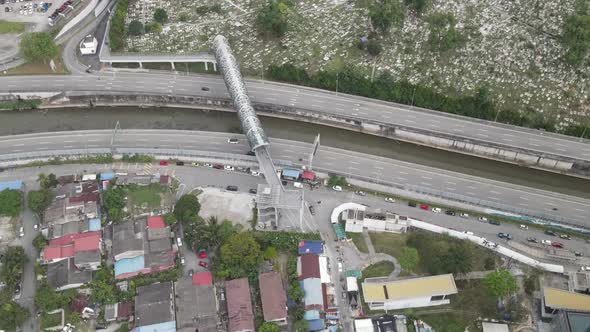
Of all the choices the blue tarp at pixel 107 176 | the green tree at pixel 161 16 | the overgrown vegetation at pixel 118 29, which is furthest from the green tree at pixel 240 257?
the green tree at pixel 161 16

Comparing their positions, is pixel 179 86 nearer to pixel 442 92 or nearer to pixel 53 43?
pixel 53 43

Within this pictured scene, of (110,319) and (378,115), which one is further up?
(378,115)

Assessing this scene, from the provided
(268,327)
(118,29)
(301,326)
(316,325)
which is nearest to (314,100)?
(316,325)

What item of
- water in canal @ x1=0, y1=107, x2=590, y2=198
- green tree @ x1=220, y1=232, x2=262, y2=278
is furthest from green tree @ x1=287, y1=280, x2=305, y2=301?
water in canal @ x1=0, y1=107, x2=590, y2=198

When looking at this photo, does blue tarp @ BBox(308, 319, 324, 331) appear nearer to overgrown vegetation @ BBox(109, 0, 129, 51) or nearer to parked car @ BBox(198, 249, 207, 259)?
parked car @ BBox(198, 249, 207, 259)

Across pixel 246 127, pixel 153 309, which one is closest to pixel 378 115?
pixel 246 127

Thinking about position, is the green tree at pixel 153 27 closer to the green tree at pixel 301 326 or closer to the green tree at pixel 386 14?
the green tree at pixel 386 14
